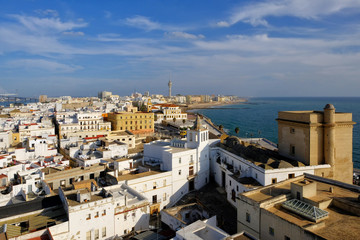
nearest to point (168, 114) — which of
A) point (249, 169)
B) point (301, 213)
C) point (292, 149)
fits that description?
point (292, 149)

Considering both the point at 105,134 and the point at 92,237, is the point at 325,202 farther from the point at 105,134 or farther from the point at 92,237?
the point at 105,134

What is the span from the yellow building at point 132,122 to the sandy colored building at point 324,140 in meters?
33.9

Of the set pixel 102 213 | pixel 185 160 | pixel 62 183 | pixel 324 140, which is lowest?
pixel 102 213

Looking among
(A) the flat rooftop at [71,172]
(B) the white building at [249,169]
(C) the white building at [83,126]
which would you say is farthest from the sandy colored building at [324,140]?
(C) the white building at [83,126]

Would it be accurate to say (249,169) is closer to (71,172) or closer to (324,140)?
(324,140)

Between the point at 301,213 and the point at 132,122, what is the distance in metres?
43.3

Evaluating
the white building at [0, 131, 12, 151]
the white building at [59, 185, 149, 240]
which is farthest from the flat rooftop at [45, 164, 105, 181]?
the white building at [0, 131, 12, 151]

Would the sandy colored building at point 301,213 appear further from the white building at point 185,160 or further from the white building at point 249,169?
the white building at point 185,160

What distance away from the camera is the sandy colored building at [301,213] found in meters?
13.1

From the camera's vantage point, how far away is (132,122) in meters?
54.6

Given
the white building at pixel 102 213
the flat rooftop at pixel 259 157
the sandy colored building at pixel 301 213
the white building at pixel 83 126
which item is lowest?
the white building at pixel 102 213

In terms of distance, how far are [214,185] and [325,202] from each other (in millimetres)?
14269

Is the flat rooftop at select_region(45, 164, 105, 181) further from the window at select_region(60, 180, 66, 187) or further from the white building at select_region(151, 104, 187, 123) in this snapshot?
the white building at select_region(151, 104, 187, 123)

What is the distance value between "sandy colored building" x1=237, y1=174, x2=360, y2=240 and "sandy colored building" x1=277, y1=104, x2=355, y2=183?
612 cm
